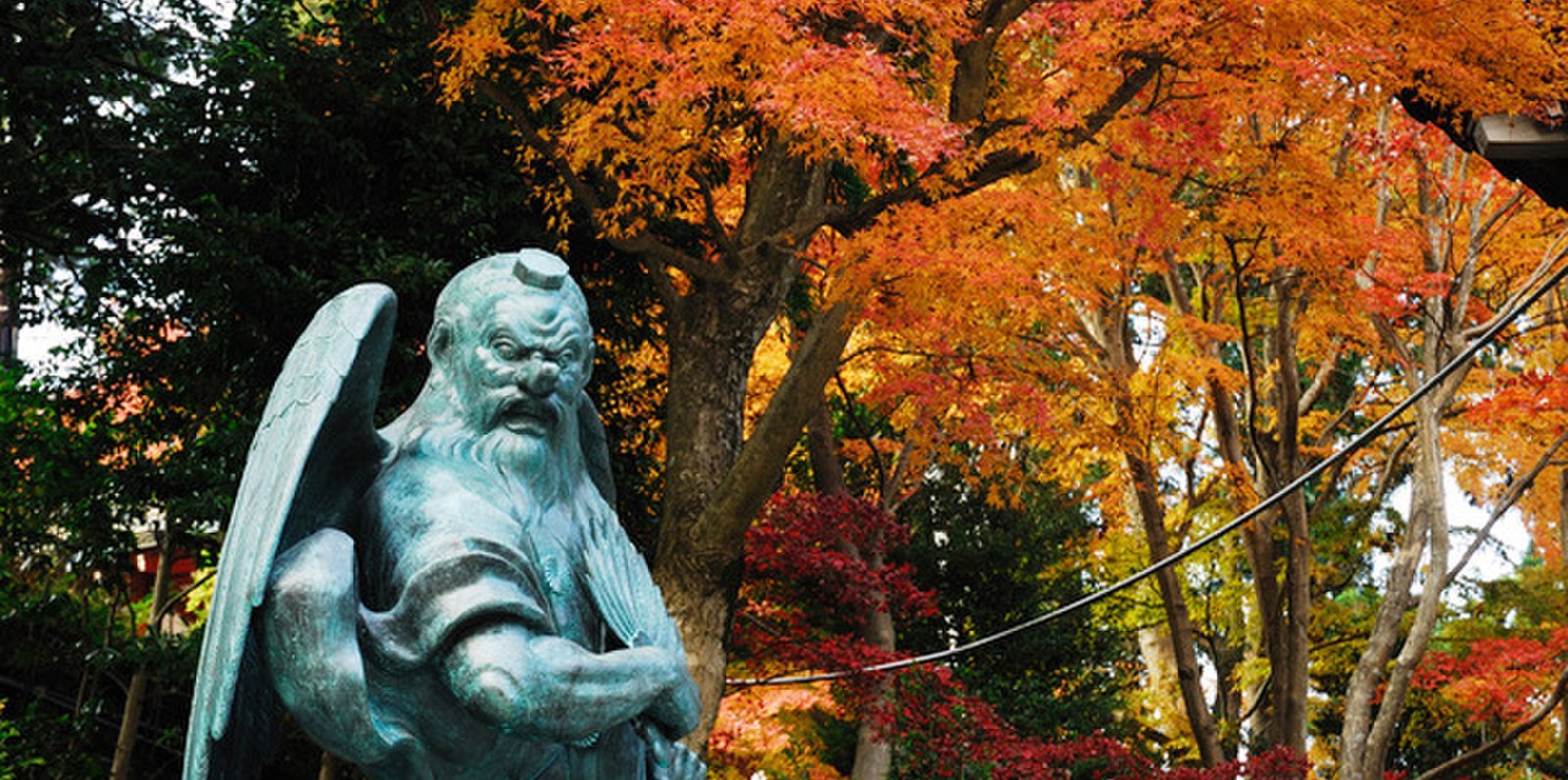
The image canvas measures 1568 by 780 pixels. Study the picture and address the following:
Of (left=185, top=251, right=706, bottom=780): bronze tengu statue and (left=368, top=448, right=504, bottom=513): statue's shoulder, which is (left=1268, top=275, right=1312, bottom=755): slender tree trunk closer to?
(left=185, top=251, right=706, bottom=780): bronze tengu statue

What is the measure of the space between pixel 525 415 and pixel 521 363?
0.09 metres

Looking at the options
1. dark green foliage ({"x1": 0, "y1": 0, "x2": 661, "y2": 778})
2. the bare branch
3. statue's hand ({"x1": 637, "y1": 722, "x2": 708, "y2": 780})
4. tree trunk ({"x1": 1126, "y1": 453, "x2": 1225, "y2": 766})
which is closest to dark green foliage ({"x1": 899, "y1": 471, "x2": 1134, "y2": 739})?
tree trunk ({"x1": 1126, "y1": 453, "x2": 1225, "y2": 766})

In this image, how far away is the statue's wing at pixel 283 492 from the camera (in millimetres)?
2311

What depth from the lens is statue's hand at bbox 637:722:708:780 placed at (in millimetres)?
2594

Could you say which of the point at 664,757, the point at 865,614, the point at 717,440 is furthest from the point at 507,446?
the point at 865,614

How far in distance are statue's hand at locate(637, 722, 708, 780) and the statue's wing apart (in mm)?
563

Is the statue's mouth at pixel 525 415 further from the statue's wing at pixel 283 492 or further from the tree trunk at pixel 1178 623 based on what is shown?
the tree trunk at pixel 1178 623

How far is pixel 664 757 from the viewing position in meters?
2.61

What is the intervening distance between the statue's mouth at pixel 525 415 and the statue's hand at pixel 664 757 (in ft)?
1.58

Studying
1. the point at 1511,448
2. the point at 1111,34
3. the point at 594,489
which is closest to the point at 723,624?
the point at 1111,34

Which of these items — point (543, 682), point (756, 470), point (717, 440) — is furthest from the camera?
point (717, 440)

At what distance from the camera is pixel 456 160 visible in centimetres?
863

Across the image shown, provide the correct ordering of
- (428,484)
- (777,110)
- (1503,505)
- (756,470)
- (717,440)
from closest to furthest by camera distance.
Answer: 1. (428,484)
2. (777,110)
3. (756,470)
4. (717,440)
5. (1503,505)

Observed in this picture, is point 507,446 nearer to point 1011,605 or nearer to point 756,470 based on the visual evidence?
point 756,470
